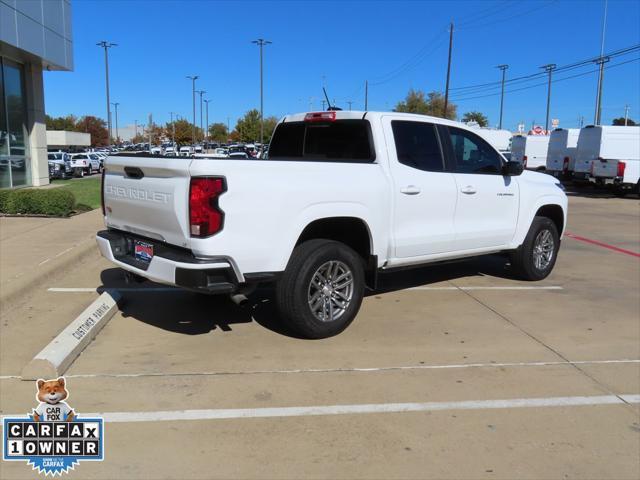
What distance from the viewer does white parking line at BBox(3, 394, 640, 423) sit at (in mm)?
3717

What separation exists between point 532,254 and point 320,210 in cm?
380

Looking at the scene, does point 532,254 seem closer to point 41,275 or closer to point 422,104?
point 41,275

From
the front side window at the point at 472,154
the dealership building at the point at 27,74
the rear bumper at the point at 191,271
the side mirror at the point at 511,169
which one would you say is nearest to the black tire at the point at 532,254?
the side mirror at the point at 511,169

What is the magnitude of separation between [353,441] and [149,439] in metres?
1.23

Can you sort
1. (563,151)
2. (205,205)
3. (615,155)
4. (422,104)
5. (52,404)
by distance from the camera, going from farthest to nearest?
(422,104) → (563,151) → (615,155) → (205,205) → (52,404)

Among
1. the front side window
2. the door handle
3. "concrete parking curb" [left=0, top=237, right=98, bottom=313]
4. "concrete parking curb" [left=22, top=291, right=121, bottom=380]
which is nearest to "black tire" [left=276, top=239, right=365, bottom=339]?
the door handle

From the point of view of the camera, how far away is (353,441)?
3459 millimetres

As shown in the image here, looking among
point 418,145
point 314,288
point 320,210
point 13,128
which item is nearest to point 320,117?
point 418,145

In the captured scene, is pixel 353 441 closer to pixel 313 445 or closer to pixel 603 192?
pixel 313 445

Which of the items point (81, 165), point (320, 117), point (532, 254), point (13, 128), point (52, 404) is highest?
point (13, 128)

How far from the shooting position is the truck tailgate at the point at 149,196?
14.3 ft

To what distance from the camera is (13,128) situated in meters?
19.6

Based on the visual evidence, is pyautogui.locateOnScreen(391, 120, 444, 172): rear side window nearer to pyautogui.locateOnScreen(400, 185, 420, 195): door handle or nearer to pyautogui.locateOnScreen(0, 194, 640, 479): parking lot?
pyautogui.locateOnScreen(400, 185, 420, 195): door handle

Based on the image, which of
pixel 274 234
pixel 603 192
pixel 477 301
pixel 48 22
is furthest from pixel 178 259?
pixel 603 192
